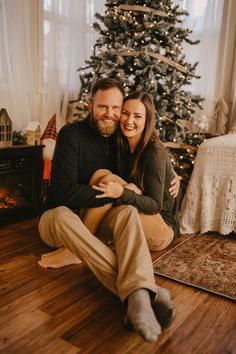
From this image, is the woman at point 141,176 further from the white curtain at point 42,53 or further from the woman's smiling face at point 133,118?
the white curtain at point 42,53

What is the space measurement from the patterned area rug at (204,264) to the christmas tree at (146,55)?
1.12 m

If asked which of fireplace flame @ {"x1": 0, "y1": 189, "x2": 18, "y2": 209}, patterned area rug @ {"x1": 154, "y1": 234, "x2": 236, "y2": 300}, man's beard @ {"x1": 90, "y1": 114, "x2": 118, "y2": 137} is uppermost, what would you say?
man's beard @ {"x1": 90, "y1": 114, "x2": 118, "y2": 137}

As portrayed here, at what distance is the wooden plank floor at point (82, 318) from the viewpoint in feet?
4.17

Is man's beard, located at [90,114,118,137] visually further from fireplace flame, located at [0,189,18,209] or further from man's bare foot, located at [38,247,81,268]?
fireplace flame, located at [0,189,18,209]

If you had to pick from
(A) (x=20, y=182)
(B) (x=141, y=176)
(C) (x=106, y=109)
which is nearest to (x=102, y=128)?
(C) (x=106, y=109)

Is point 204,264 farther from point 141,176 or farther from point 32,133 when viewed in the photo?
point 32,133

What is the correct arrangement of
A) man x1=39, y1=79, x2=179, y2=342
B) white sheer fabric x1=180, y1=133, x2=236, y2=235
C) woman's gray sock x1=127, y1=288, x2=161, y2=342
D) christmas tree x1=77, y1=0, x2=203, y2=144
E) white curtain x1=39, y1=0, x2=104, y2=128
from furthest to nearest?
white curtain x1=39, y1=0, x2=104, y2=128 → christmas tree x1=77, y1=0, x2=203, y2=144 → white sheer fabric x1=180, y1=133, x2=236, y2=235 → man x1=39, y1=79, x2=179, y2=342 → woman's gray sock x1=127, y1=288, x2=161, y2=342

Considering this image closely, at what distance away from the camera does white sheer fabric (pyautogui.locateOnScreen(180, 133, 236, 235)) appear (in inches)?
96.8

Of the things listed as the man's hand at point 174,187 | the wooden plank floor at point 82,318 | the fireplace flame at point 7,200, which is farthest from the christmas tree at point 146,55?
the wooden plank floor at point 82,318

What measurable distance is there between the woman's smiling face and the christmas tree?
0.97 metres

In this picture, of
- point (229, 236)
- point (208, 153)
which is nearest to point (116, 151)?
point (208, 153)

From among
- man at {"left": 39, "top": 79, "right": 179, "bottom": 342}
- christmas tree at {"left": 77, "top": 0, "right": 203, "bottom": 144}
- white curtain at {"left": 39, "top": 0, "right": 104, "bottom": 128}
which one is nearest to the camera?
man at {"left": 39, "top": 79, "right": 179, "bottom": 342}

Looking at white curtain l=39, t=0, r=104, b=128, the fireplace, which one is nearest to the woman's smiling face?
the fireplace

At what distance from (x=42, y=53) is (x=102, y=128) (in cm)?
151
